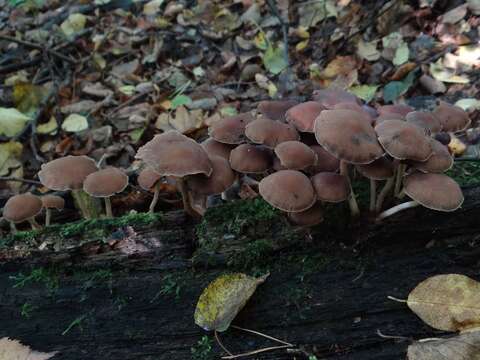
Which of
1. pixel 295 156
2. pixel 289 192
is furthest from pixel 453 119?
pixel 289 192

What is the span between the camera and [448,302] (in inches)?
79.5

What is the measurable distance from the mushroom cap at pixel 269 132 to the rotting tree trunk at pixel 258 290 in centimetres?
47

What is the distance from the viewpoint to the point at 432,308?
2.04m

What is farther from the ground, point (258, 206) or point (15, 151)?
point (258, 206)

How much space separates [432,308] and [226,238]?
3.57 ft

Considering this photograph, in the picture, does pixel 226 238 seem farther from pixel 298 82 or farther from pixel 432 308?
pixel 298 82

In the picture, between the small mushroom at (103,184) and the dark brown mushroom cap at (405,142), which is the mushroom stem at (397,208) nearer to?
the dark brown mushroom cap at (405,142)

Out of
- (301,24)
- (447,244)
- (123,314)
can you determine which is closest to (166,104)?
(301,24)

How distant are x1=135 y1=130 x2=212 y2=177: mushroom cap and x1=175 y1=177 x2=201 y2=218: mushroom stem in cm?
26

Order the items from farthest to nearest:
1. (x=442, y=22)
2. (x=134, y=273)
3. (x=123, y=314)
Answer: (x=442, y=22) < (x=134, y=273) < (x=123, y=314)

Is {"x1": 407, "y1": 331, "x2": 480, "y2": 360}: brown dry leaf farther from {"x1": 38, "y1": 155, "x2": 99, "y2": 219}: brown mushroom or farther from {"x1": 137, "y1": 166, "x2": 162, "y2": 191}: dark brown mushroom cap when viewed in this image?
{"x1": 38, "y1": 155, "x2": 99, "y2": 219}: brown mushroom

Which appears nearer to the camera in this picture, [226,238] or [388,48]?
[226,238]

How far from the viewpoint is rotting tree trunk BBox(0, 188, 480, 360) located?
2145 millimetres

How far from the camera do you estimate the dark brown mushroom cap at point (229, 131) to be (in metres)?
2.53
